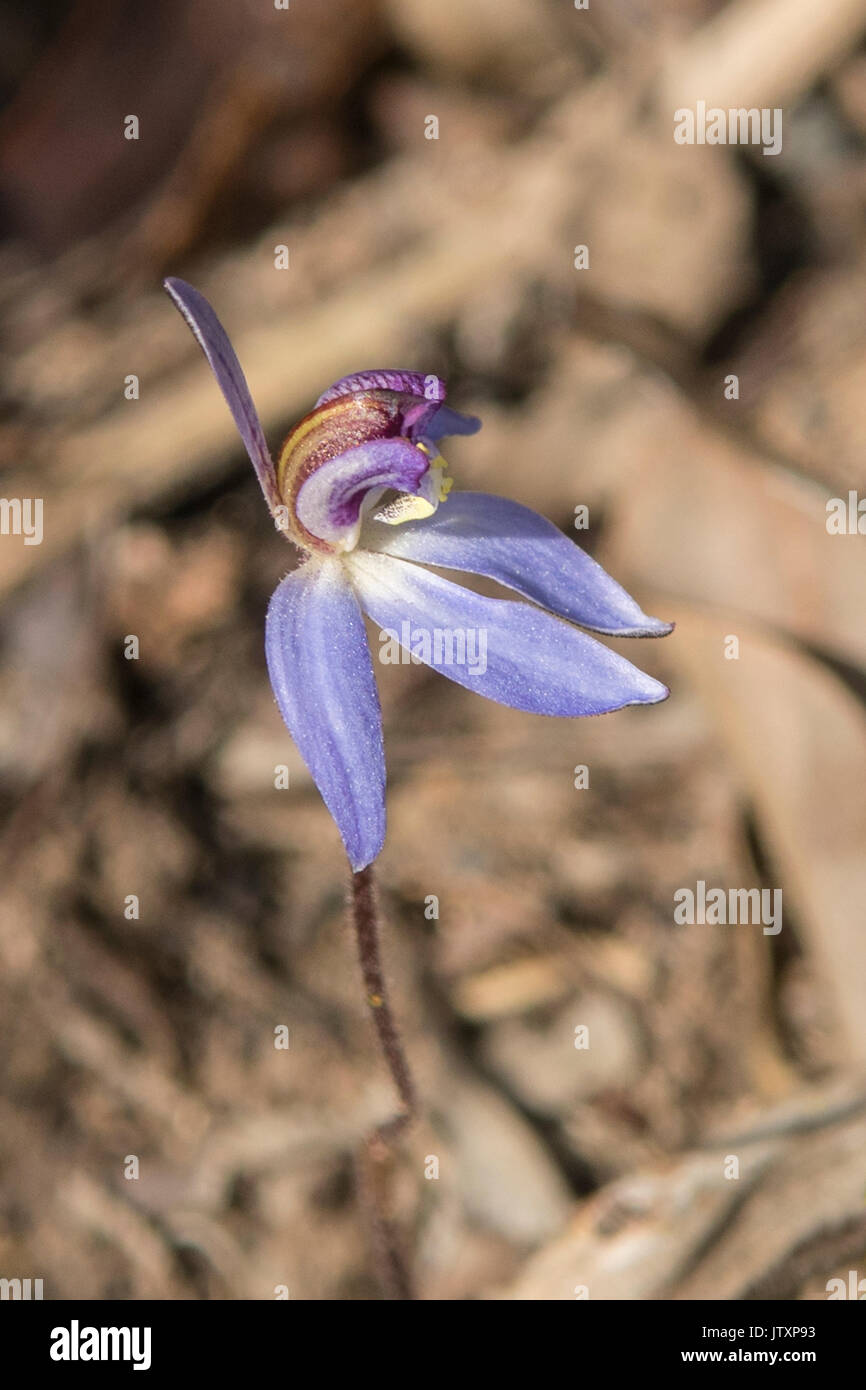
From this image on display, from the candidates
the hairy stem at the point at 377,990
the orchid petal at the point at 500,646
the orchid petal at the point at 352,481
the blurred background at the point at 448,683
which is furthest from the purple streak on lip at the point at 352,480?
the blurred background at the point at 448,683

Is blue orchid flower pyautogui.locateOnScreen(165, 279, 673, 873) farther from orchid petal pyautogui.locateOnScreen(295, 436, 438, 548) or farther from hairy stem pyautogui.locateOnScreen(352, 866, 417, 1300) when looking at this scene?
hairy stem pyautogui.locateOnScreen(352, 866, 417, 1300)

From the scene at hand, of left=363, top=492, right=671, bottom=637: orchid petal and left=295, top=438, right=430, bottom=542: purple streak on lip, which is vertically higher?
left=295, top=438, right=430, bottom=542: purple streak on lip

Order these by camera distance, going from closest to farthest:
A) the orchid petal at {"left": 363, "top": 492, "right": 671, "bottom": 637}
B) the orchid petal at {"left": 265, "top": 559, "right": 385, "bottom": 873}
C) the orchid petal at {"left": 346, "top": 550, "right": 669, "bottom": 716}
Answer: the orchid petal at {"left": 265, "top": 559, "right": 385, "bottom": 873} < the orchid petal at {"left": 346, "top": 550, "right": 669, "bottom": 716} < the orchid petal at {"left": 363, "top": 492, "right": 671, "bottom": 637}

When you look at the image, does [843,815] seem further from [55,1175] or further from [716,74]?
[716,74]

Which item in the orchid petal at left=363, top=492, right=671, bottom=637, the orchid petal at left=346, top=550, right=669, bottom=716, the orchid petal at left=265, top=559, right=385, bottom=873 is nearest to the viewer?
the orchid petal at left=265, top=559, right=385, bottom=873

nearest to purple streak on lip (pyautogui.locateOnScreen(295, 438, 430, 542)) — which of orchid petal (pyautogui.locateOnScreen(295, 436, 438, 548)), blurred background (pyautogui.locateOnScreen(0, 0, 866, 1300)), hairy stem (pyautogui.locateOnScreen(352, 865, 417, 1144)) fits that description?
orchid petal (pyautogui.locateOnScreen(295, 436, 438, 548))

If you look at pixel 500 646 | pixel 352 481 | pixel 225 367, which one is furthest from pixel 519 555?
pixel 225 367

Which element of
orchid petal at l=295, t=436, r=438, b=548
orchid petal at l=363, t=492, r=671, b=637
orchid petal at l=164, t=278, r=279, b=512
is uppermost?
orchid petal at l=164, t=278, r=279, b=512
